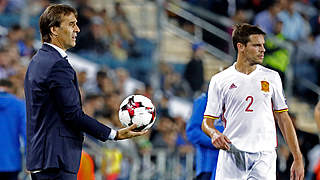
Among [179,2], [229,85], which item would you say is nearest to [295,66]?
[179,2]

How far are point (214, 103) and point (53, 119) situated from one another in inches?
74.0

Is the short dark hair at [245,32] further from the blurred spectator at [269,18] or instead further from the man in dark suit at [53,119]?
the blurred spectator at [269,18]

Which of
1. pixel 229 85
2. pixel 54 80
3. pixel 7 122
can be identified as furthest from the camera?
pixel 7 122

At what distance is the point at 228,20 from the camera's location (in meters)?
16.5

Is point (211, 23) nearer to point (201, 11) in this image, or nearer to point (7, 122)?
point (201, 11)

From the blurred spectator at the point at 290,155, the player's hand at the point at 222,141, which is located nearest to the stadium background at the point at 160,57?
the blurred spectator at the point at 290,155

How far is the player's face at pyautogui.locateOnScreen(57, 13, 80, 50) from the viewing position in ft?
18.3

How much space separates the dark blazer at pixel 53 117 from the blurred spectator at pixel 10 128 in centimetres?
371

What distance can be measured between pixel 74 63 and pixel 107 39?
852 millimetres

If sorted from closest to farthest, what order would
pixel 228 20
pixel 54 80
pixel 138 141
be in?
pixel 54 80 → pixel 138 141 → pixel 228 20

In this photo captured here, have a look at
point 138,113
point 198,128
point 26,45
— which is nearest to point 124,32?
point 26,45

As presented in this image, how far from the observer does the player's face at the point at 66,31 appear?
559cm

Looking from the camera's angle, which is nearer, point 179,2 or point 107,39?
point 107,39

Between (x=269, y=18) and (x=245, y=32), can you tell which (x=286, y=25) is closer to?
(x=269, y=18)
